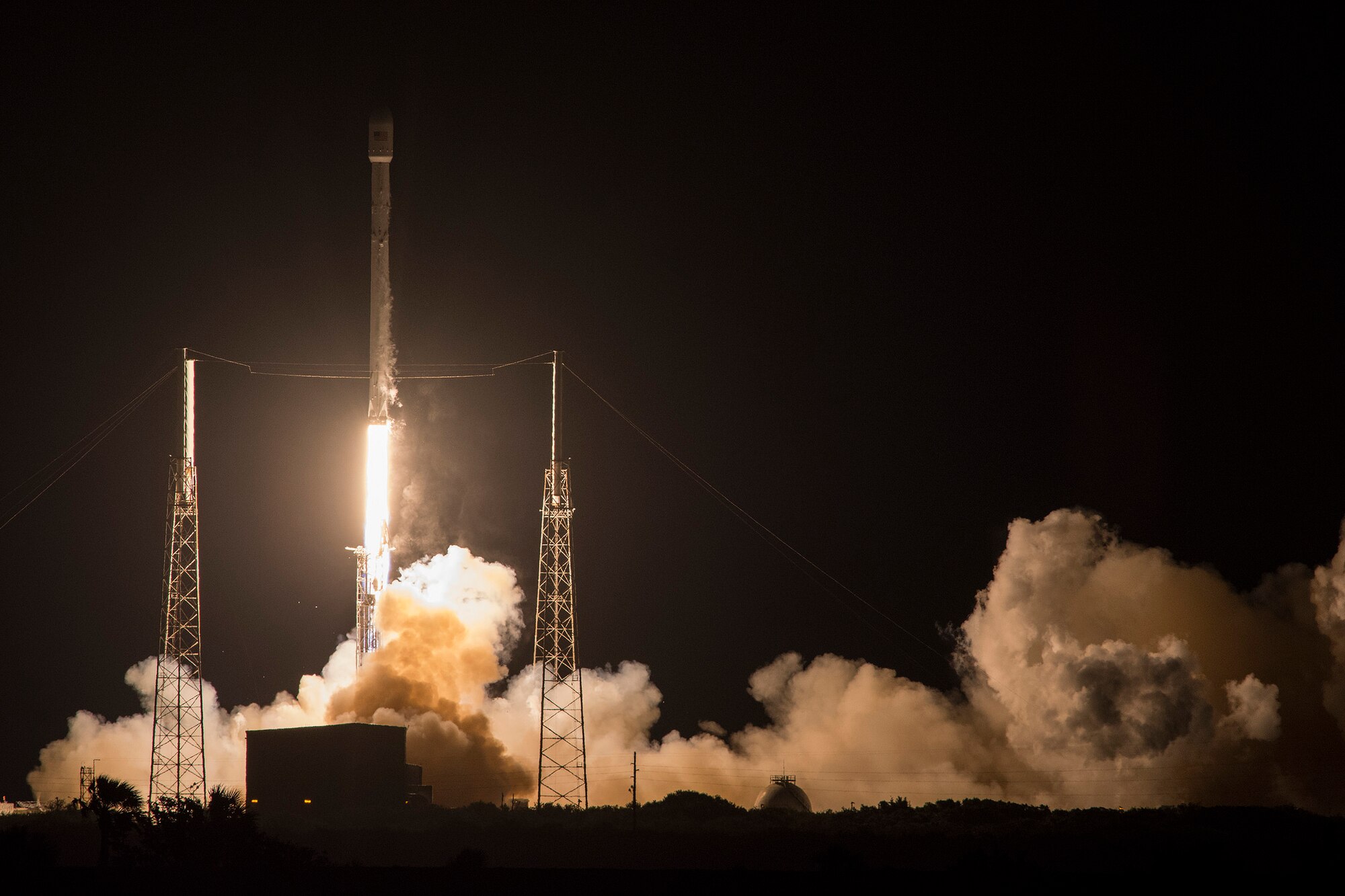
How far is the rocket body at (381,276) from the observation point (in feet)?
229

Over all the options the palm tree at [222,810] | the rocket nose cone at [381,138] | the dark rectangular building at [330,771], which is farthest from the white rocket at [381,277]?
the palm tree at [222,810]

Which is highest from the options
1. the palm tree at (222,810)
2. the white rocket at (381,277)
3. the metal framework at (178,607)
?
the white rocket at (381,277)

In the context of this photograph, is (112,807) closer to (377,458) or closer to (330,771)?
(330,771)

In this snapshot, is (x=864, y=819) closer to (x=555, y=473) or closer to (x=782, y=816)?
(x=782, y=816)

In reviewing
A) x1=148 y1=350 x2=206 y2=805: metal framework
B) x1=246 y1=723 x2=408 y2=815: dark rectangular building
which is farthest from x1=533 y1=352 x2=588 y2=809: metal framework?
x1=148 y1=350 x2=206 y2=805: metal framework

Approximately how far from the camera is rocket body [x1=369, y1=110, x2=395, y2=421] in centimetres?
6994

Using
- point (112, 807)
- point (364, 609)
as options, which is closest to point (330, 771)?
point (364, 609)

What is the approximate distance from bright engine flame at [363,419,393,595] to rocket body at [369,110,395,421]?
86 cm

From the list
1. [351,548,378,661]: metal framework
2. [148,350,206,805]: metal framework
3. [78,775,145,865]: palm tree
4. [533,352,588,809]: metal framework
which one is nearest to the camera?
[78,775,145,865]: palm tree

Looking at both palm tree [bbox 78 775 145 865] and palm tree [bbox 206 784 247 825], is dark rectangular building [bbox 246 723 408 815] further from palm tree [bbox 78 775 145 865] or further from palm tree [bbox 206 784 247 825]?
palm tree [bbox 78 775 145 865]

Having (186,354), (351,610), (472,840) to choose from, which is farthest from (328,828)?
(351,610)

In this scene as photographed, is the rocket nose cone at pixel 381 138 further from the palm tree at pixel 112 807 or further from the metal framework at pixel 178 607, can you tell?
the palm tree at pixel 112 807

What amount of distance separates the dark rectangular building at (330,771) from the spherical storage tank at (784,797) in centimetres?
1406

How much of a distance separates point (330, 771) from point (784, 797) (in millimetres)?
17406
